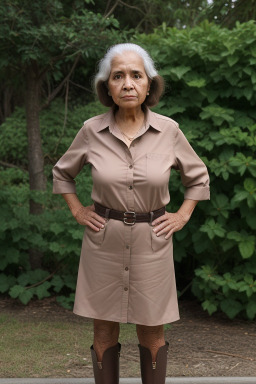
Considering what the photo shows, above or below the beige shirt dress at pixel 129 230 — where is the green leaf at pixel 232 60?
above

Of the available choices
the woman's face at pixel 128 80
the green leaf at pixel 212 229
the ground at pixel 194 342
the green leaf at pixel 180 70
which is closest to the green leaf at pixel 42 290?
the ground at pixel 194 342

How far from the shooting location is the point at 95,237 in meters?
3.29

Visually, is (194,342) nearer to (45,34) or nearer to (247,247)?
(247,247)

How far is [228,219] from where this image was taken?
5.36 metres

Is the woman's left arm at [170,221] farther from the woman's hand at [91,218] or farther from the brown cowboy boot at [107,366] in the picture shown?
the brown cowboy boot at [107,366]

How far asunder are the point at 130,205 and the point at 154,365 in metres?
0.85

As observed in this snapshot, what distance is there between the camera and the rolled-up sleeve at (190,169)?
332cm

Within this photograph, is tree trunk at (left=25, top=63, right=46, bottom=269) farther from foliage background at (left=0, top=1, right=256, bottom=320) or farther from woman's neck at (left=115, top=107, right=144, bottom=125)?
woman's neck at (left=115, top=107, right=144, bottom=125)

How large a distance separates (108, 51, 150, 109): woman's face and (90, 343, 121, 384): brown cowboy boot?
125 centimetres

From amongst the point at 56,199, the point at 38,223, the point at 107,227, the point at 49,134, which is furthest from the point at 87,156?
the point at 49,134

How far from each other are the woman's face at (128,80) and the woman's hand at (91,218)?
554mm

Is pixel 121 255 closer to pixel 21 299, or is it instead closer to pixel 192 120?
pixel 192 120

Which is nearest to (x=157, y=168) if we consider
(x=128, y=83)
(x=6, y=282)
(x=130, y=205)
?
(x=130, y=205)

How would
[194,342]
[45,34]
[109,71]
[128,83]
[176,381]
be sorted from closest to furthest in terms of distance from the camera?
[128,83], [109,71], [176,381], [194,342], [45,34]
